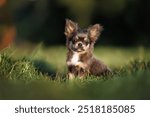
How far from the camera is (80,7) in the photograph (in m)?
7.31

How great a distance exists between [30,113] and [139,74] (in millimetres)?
900

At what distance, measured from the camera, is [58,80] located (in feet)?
13.4

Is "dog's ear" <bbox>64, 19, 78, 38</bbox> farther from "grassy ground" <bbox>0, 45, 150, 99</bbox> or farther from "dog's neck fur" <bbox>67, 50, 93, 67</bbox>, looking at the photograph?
"grassy ground" <bbox>0, 45, 150, 99</bbox>

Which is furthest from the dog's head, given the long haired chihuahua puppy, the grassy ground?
the grassy ground

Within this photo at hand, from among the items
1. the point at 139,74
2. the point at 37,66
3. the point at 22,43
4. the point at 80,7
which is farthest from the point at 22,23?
the point at 139,74

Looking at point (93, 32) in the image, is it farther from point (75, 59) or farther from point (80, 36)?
point (75, 59)

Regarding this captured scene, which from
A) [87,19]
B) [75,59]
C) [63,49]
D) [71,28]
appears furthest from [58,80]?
[87,19]

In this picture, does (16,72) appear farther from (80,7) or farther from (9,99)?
(80,7)

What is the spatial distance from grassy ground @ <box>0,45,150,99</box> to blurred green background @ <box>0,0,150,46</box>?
1776 millimetres

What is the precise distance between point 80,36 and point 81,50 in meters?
0.11

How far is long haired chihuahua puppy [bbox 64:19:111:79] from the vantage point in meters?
4.25

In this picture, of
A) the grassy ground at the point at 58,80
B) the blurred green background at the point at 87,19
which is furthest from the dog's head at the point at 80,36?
the blurred green background at the point at 87,19

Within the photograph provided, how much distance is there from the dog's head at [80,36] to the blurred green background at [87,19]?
7.64 feet

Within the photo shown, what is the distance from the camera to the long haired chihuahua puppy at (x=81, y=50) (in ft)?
13.9
